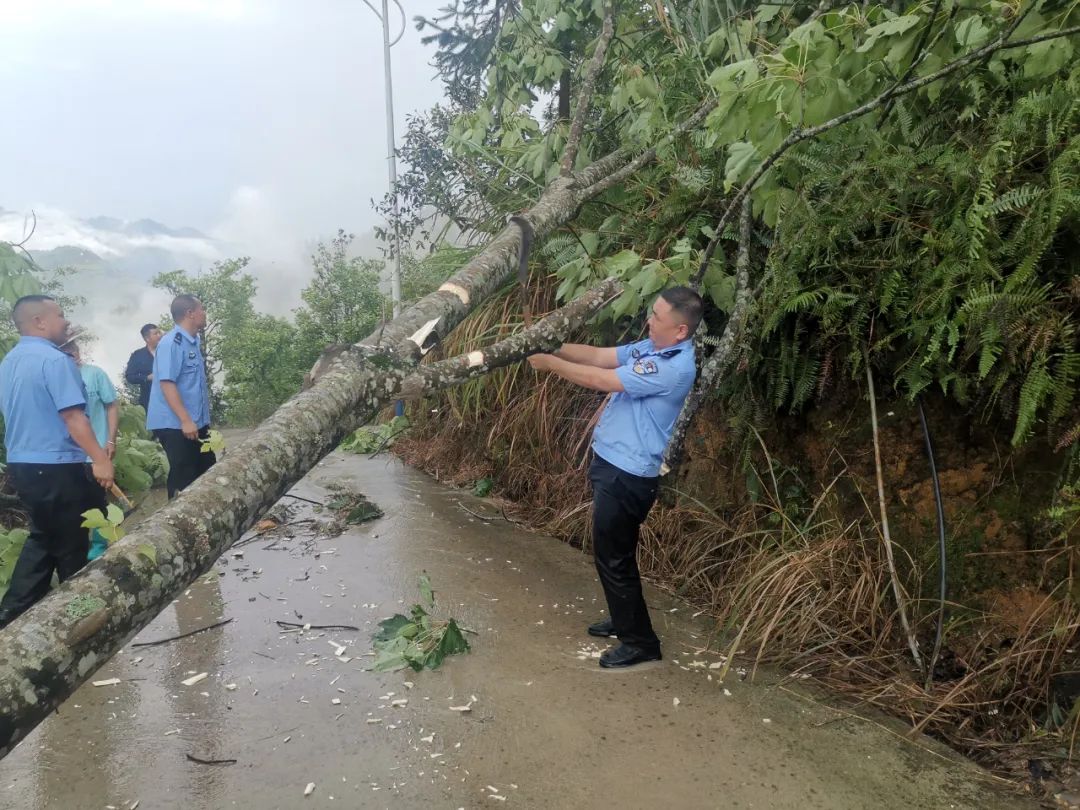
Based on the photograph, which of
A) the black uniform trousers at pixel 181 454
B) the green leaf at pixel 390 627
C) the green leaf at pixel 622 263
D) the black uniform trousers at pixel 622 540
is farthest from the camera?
the black uniform trousers at pixel 181 454

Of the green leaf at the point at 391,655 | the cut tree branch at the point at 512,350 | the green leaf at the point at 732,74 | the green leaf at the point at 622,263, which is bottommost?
the green leaf at the point at 391,655

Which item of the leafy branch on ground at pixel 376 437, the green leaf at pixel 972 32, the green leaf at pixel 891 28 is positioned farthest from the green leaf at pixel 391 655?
the leafy branch on ground at pixel 376 437

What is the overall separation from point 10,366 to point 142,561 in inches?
113

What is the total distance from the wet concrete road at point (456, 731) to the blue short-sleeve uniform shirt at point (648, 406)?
3.36ft

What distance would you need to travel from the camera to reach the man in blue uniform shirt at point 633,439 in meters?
3.17

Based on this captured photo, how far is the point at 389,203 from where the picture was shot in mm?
8258

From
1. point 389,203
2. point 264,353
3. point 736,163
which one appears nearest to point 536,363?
point 736,163

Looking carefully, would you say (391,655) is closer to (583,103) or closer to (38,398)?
(38,398)

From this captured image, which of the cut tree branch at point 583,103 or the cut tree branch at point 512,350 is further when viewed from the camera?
the cut tree branch at point 583,103

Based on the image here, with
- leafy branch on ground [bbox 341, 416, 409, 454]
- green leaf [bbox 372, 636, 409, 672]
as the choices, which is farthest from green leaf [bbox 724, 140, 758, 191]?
leafy branch on ground [bbox 341, 416, 409, 454]

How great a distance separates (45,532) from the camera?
3.65 m

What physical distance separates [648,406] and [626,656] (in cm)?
121

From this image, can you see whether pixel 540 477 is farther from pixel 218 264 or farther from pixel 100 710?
pixel 218 264

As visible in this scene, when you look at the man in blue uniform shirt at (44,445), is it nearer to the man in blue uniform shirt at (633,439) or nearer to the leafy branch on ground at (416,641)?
the leafy branch on ground at (416,641)
